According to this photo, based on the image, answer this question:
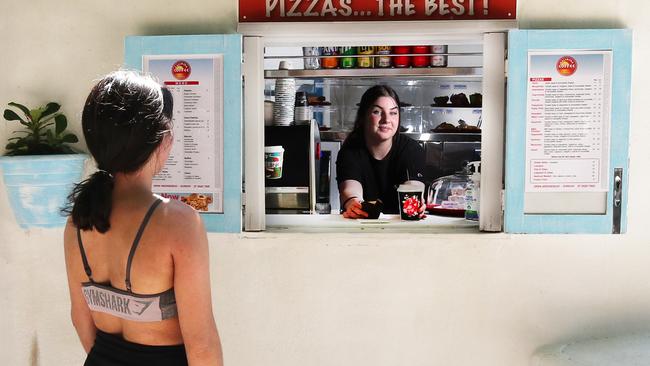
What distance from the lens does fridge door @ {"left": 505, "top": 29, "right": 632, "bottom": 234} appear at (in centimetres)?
277

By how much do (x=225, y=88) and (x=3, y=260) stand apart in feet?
4.27

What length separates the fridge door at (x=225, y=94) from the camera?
2832 mm

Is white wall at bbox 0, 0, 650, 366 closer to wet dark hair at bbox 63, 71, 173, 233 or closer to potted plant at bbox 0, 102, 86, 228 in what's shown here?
potted plant at bbox 0, 102, 86, 228

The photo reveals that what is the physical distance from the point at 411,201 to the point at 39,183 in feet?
5.40

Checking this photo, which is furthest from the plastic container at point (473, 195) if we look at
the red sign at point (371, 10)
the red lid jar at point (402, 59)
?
the red lid jar at point (402, 59)

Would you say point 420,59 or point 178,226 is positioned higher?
point 420,59

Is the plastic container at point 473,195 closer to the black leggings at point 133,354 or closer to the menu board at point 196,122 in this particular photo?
the menu board at point 196,122

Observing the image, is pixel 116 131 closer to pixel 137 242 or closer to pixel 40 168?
pixel 137 242

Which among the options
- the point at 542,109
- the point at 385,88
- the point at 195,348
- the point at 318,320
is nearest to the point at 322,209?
the point at 385,88

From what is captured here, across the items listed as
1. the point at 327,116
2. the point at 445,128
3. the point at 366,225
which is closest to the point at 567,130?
the point at 366,225

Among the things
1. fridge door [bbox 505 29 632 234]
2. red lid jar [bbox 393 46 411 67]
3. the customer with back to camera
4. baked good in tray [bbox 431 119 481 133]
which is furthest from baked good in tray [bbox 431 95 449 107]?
the customer with back to camera

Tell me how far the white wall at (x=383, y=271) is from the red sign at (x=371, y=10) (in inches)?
3.8

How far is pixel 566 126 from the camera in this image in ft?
9.20

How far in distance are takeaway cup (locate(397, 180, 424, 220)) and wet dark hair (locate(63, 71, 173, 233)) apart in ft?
5.39
